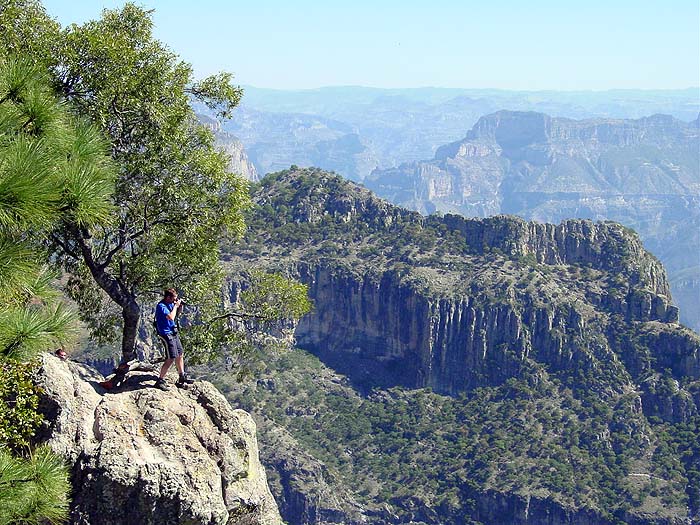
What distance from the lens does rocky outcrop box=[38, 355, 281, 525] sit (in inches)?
516

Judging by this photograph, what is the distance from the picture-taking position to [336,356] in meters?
107

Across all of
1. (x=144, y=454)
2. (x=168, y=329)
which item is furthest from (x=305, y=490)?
(x=144, y=454)

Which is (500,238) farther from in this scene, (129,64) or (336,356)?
(129,64)

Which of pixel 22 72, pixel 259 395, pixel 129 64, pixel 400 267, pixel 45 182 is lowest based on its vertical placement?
pixel 259 395

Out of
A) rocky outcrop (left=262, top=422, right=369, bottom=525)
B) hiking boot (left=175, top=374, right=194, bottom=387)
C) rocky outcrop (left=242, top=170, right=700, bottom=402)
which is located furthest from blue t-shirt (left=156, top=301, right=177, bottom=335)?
rocky outcrop (left=242, top=170, right=700, bottom=402)

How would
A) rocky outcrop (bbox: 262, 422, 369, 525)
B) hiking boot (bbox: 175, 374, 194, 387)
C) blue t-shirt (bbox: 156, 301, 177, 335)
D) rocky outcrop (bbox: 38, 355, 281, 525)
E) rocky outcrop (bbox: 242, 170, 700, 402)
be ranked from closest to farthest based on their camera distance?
rocky outcrop (bbox: 38, 355, 281, 525) < blue t-shirt (bbox: 156, 301, 177, 335) < hiking boot (bbox: 175, 374, 194, 387) < rocky outcrop (bbox: 262, 422, 369, 525) < rocky outcrop (bbox: 242, 170, 700, 402)

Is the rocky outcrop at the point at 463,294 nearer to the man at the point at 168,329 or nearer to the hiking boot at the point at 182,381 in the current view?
the hiking boot at the point at 182,381

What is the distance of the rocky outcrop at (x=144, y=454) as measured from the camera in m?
13.1

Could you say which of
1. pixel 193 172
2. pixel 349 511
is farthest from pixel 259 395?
pixel 193 172

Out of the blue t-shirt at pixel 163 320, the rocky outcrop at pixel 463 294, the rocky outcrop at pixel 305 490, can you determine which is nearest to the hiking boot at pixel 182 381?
the blue t-shirt at pixel 163 320

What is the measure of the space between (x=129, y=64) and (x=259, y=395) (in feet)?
A: 243

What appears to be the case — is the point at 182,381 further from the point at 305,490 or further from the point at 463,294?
the point at 463,294

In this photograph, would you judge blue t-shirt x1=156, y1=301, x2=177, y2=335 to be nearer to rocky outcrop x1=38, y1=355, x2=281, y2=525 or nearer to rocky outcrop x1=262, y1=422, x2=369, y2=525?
rocky outcrop x1=38, y1=355, x2=281, y2=525

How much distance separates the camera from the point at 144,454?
541 inches
